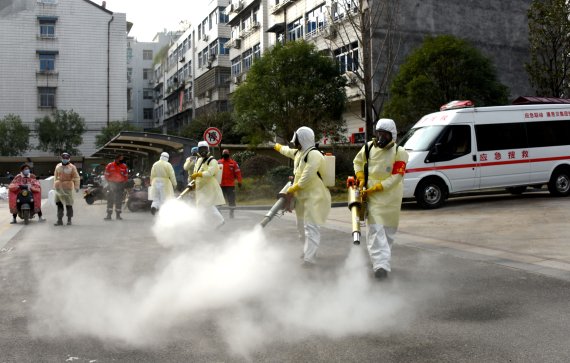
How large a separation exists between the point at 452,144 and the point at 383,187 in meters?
8.69

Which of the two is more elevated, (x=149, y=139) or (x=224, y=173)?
(x=149, y=139)

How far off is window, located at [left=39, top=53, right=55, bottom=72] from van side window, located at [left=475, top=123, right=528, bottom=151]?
1814 inches

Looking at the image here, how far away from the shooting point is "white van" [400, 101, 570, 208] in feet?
47.2

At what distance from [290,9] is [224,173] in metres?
24.8

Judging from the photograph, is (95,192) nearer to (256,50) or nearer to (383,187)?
(383,187)

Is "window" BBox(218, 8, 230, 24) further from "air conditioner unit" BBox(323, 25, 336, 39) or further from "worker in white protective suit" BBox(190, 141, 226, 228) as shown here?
"worker in white protective suit" BBox(190, 141, 226, 228)

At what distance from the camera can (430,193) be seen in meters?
14.4

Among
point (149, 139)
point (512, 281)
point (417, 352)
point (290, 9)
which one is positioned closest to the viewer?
point (417, 352)

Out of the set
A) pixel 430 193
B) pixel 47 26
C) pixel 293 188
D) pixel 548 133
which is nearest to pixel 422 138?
pixel 430 193

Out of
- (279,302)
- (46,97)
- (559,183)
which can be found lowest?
(279,302)

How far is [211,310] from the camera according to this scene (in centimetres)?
509

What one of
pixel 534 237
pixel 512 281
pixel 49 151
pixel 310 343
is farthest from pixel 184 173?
pixel 49 151

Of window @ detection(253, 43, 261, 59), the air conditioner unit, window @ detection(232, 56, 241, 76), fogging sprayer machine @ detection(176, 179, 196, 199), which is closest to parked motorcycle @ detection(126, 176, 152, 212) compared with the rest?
fogging sprayer machine @ detection(176, 179, 196, 199)

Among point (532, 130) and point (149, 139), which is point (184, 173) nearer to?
point (149, 139)
